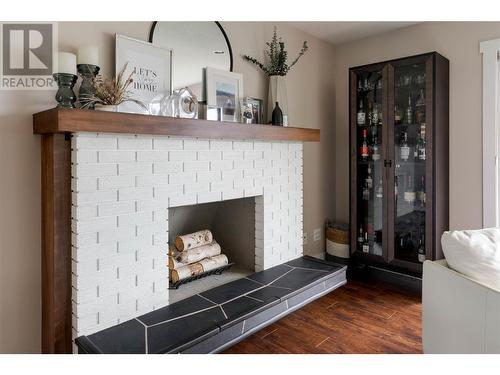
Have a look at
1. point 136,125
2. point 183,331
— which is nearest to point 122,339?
point 183,331

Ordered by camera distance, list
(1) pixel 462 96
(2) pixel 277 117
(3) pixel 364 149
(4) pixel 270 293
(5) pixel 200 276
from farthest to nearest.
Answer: (3) pixel 364 149 < (1) pixel 462 96 < (2) pixel 277 117 < (5) pixel 200 276 < (4) pixel 270 293

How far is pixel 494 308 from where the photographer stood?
1.52 meters

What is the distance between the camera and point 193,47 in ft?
8.21

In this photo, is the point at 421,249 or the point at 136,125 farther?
the point at 421,249

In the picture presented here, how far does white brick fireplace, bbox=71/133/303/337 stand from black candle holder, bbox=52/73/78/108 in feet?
0.65

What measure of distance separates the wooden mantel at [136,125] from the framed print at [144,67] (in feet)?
0.77

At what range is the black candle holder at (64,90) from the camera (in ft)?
6.01

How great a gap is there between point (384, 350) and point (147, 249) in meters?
1.57

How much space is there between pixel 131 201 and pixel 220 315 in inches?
33.2

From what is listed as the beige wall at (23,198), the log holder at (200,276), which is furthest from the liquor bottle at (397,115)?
the beige wall at (23,198)

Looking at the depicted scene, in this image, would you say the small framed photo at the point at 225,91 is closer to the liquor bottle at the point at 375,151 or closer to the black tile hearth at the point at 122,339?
the liquor bottle at the point at 375,151

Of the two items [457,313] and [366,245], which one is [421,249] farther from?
[457,313]
